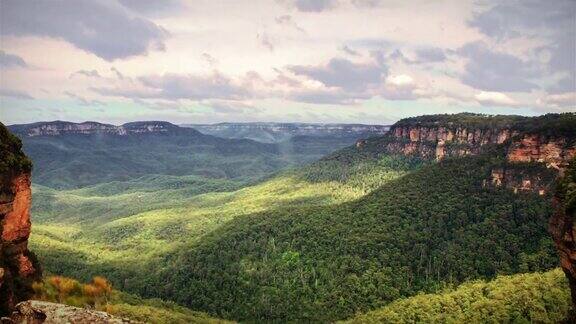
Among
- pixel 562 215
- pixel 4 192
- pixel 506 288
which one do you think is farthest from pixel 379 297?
pixel 4 192

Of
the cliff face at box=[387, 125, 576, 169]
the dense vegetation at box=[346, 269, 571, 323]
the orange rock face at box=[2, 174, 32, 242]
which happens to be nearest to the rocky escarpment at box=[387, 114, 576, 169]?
the cliff face at box=[387, 125, 576, 169]

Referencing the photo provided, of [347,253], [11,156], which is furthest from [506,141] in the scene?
[11,156]

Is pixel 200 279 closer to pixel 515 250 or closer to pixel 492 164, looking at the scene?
pixel 515 250

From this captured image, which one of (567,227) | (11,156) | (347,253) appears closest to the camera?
(567,227)

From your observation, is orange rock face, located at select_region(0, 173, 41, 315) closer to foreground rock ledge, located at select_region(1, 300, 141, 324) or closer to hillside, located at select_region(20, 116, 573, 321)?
foreground rock ledge, located at select_region(1, 300, 141, 324)

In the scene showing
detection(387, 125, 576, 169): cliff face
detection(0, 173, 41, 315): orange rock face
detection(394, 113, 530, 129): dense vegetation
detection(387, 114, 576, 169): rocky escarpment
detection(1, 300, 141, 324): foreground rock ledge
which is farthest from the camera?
detection(394, 113, 530, 129): dense vegetation

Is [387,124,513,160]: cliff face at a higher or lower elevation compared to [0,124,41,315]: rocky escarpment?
higher

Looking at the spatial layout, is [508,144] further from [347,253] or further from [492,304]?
[492,304]

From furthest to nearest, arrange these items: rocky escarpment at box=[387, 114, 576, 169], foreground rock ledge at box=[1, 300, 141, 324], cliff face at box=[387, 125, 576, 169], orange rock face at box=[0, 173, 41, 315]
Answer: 1. rocky escarpment at box=[387, 114, 576, 169]
2. cliff face at box=[387, 125, 576, 169]
3. orange rock face at box=[0, 173, 41, 315]
4. foreground rock ledge at box=[1, 300, 141, 324]
